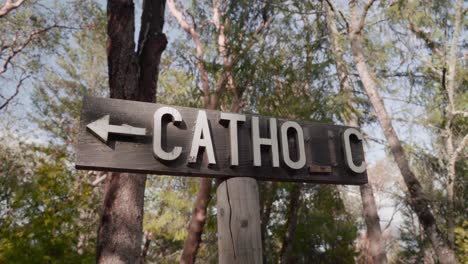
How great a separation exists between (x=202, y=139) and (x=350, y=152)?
2.26 ft

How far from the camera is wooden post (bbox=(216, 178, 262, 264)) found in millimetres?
1452

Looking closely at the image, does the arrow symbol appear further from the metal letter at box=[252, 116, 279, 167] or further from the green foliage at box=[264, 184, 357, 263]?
the green foliage at box=[264, 184, 357, 263]

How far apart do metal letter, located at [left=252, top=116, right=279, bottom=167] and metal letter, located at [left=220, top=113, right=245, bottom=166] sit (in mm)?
66

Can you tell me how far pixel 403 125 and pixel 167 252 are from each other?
1507cm

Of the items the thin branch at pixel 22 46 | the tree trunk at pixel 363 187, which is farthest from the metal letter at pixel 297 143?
the thin branch at pixel 22 46

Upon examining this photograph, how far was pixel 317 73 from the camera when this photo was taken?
8.43 m

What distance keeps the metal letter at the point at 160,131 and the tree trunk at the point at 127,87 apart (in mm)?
1812

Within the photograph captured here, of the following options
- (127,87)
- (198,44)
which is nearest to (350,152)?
(127,87)

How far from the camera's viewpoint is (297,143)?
1.67 meters

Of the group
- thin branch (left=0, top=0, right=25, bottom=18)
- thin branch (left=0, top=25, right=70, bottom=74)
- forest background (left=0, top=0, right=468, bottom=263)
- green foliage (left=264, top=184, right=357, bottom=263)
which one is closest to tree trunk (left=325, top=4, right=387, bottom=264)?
forest background (left=0, top=0, right=468, bottom=263)

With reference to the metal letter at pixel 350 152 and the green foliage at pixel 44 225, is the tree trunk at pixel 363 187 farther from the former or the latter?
the metal letter at pixel 350 152

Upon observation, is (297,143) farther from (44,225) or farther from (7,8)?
(7,8)

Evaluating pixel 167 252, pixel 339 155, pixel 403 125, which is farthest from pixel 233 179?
pixel 167 252

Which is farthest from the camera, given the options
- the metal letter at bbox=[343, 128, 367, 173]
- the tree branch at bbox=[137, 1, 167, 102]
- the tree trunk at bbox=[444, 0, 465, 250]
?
the tree trunk at bbox=[444, 0, 465, 250]
